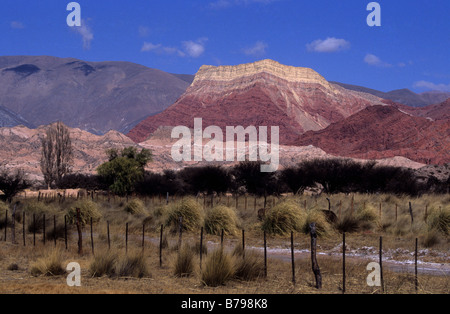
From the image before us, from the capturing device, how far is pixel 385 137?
139 m

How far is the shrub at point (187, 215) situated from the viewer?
2458 cm

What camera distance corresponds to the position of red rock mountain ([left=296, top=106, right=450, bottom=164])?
117938mm

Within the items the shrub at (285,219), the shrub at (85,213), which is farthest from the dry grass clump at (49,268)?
the shrub at (85,213)

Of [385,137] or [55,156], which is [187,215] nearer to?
[55,156]

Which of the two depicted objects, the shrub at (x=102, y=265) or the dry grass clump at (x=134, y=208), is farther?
the dry grass clump at (x=134, y=208)

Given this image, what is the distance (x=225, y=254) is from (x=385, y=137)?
135 meters

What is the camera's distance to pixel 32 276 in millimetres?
12898

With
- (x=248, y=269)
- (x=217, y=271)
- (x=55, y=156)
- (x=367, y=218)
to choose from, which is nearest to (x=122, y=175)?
(x=55, y=156)

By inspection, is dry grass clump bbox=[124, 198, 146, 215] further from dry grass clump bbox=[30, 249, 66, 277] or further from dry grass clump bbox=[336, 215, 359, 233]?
dry grass clump bbox=[30, 249, 66, 277]

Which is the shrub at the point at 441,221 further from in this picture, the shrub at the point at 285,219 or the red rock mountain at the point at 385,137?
the red rock mountain at the point at 385,137

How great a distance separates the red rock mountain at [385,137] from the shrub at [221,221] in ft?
319
